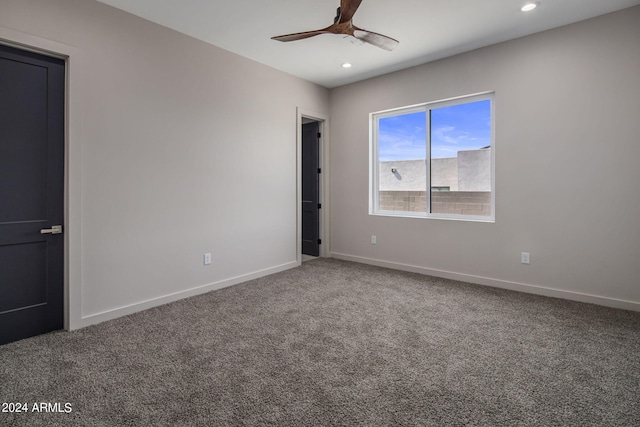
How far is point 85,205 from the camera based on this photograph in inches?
109

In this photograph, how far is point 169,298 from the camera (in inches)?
134

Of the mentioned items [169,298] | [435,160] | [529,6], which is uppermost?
[529,6]

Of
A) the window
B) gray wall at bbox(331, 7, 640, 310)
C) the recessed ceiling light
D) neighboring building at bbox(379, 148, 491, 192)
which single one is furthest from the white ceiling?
neighboring building at bbox(379, 148, 491, 192)

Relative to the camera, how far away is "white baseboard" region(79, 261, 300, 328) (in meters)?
2.86

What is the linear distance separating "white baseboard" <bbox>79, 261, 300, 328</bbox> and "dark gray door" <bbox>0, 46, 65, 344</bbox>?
253 mm

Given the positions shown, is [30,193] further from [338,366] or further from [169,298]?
[338,366]

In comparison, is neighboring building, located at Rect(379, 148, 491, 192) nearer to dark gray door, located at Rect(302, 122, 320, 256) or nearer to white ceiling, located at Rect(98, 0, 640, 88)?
dark gray door, located at Rect(302, 122, 320, 256)

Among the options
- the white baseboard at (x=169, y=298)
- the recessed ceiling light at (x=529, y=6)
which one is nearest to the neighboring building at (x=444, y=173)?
the recessed ceiling light at (x=529, y=6)

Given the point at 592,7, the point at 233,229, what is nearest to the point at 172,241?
the point at 233,229

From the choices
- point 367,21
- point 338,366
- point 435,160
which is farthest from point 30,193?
point 435,160

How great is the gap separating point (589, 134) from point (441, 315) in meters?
2.34

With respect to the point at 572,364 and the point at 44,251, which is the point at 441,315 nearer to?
the point at 572,364

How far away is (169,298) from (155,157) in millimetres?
1458

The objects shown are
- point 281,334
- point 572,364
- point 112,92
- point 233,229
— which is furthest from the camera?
point 233,229
